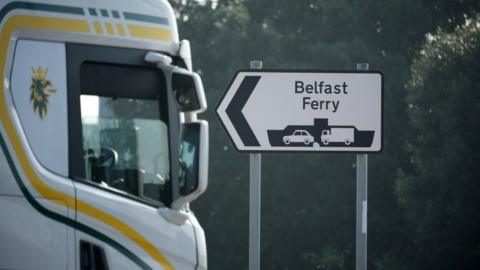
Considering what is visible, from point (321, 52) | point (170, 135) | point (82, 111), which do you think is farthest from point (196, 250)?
point (321, 52)

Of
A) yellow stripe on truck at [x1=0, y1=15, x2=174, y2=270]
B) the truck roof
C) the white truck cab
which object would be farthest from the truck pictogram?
yellow stripe on truck at [x1=0, y1=15, x2=174, y2=270]

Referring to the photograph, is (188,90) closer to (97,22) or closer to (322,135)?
(97,22)

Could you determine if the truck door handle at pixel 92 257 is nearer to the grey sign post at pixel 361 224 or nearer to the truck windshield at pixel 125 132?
the truck windshield at pixel 125 132

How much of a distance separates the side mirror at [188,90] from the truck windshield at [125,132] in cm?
10

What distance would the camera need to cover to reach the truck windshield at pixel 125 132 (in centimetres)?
566

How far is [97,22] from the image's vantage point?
224 inches

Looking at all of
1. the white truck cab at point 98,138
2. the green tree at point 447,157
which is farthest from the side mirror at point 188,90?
the green tree at point 447,157

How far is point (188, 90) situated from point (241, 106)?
7.29 ft

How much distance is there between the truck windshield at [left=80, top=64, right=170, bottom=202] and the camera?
5.66 meters

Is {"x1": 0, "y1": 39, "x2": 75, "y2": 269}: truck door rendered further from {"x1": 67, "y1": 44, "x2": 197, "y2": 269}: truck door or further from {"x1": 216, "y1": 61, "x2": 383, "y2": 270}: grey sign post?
{"x1": 216, "y1": 61, "x2": 383, "y2": 270}: grey sign post

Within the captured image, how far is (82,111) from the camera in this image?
5566 mm

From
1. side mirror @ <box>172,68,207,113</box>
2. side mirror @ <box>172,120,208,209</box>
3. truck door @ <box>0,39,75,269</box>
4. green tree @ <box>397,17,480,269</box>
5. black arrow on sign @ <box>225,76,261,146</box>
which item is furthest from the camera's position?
green tree @ <box>397,17,480,269</box>

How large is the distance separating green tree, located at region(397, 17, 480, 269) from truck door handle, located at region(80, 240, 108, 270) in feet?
82.0

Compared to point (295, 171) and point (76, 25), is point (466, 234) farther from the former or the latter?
point (76, 25)
